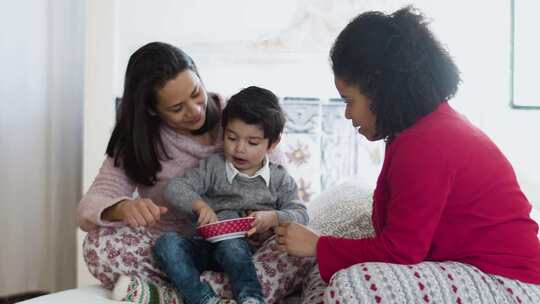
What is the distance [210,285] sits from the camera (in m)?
1.23

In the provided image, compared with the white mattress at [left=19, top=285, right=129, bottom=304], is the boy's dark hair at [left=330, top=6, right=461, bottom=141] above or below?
above

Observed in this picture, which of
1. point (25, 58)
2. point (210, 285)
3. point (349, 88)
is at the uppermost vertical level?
point (25, 58)

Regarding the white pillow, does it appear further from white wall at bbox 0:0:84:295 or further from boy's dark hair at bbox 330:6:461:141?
white wall at bbox 0:0:84:295

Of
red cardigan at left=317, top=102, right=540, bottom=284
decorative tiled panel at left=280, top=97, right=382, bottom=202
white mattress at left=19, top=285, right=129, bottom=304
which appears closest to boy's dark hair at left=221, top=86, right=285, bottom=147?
red cardigan at left=317, top=102, right=540, bottom=284

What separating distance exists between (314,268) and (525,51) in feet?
4.76

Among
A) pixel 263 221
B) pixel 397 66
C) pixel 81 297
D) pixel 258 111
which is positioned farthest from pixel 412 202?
pixel 81 297

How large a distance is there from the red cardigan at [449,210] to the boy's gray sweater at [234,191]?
292mm

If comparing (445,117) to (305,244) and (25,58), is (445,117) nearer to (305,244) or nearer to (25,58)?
(305,244)

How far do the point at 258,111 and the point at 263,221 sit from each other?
9.6 inches

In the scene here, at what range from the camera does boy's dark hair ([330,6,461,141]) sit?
3.56ft

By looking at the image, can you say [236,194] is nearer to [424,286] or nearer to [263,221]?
[263,221]

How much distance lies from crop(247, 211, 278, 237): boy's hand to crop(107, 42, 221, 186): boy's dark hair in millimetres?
296

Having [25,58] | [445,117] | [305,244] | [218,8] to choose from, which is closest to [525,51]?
[218,8]

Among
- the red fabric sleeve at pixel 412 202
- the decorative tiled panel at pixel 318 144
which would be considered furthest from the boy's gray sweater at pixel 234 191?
the decorative tiled panel at pixel 318 144
